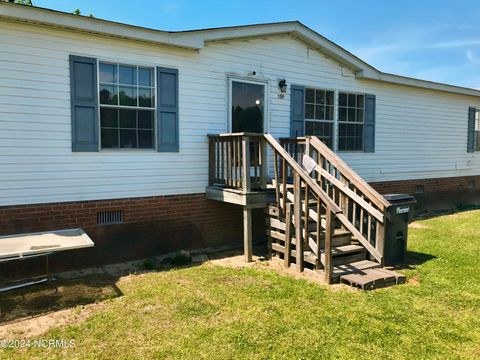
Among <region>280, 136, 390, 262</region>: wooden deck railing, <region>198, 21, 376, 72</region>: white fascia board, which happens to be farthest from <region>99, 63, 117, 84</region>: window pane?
<region>280, 136, 390, 262</region>: wooden deck railing

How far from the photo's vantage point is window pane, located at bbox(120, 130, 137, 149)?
20.7 ft

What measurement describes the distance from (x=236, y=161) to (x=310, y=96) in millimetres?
3153

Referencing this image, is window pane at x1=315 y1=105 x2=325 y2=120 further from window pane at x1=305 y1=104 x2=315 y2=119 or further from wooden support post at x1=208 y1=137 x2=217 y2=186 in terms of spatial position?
wooden support post at x1=208 y1=137 x2=217 y2=186

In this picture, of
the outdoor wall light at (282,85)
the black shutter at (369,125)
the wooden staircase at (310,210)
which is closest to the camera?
the wooden staircase at (310,210)

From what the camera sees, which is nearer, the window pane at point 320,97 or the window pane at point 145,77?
the window pane at point 145,77

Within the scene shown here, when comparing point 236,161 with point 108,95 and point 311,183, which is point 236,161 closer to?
point 311,183

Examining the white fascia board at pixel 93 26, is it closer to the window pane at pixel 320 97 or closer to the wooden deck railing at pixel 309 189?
the wooden deck railing at pixel 309 189

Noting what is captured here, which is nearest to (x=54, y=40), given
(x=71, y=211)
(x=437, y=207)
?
(x=71, y=211)

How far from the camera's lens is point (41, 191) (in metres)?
5.65

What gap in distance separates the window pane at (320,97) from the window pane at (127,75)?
427 cm

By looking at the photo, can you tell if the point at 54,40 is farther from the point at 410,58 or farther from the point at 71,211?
the point at 410,58

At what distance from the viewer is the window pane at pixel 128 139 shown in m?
6.30

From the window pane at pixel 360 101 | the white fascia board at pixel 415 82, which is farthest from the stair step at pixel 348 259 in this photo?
the white fascia board at pixel 415 82

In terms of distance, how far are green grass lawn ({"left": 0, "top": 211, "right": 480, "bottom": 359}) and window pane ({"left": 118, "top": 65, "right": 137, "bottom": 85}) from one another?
3064 mm
